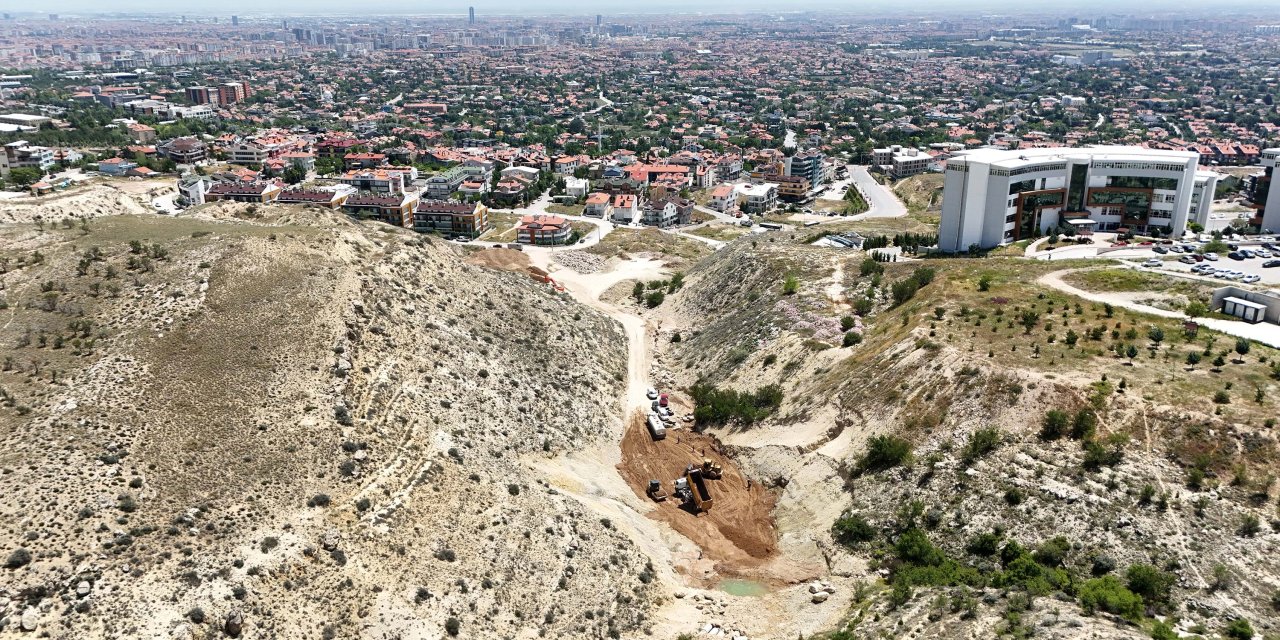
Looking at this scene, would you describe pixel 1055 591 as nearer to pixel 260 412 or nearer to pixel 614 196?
pixel 260 412

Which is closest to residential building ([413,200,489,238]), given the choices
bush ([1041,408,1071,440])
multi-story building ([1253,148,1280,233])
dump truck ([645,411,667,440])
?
dump truck ([645,411,667,440])

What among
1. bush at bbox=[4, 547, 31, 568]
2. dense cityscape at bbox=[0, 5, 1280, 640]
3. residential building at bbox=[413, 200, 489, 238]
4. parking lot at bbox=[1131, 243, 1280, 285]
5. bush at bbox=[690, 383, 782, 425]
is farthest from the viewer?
residential building at bbox=[413, 200, 489, 238]

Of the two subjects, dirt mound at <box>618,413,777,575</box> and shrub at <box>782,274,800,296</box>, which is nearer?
dirt mound at <box>618,413,777,575</box>

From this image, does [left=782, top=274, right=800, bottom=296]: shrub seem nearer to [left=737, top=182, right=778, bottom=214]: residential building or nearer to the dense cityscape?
the dense cityscape

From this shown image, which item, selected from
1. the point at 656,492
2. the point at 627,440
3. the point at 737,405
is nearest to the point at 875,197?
the point at 737,405

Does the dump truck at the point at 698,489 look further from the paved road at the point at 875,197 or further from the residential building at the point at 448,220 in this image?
the paved road at the point at 875,197

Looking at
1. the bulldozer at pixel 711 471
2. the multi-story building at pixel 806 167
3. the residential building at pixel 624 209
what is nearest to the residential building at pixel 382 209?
the residential building at pixel 624 209

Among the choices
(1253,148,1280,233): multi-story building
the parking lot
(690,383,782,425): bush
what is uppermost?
(1253,148,1280,233): multi-story building
